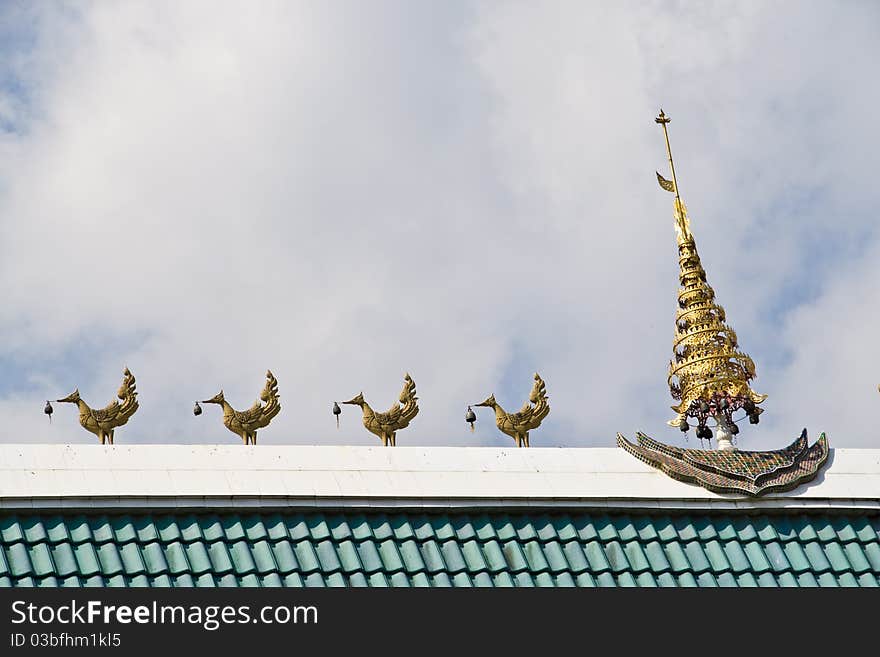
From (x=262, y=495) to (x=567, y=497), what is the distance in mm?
3534

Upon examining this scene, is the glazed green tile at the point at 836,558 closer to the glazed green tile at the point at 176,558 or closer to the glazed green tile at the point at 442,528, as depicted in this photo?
the glazed green tile at the point at 442,528

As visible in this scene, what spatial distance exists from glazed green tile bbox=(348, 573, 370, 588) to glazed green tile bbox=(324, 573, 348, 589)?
7 centimetres

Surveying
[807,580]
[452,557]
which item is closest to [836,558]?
[807,580]

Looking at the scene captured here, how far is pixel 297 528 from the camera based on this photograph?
69.0ft

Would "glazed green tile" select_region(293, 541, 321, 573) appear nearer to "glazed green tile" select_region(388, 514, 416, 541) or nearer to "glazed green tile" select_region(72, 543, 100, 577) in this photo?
"glazed green tile" select_region(388, 514, 416, 541)

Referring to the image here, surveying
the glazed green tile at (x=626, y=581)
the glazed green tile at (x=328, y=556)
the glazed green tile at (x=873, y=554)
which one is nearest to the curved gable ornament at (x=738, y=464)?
the glazed green tile at (x=873, y=554)

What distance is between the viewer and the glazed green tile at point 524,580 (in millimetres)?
20719

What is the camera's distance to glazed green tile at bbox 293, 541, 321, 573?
20.5 meters

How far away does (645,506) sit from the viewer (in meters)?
22.2

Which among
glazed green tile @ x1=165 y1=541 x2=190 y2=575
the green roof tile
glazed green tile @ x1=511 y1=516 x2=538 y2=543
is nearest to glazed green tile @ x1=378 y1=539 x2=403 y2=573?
the green roof tile

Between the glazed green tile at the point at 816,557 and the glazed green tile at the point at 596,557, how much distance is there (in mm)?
2479

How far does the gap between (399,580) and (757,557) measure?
4.29m
